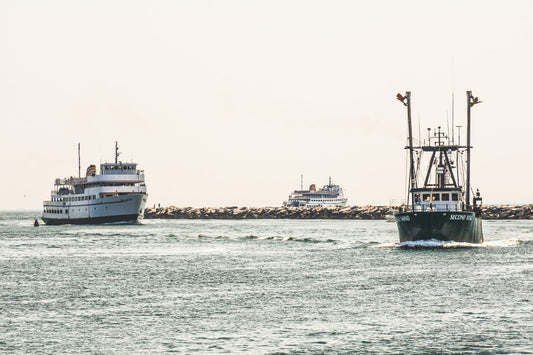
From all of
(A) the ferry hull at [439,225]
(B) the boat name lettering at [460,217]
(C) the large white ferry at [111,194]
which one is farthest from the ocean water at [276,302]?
(C) the large white ferry at [111,194]

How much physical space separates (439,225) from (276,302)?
30.7 m

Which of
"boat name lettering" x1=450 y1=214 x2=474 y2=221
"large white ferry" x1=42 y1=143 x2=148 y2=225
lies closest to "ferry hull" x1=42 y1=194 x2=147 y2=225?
"large white ferry" x1=42 y1=143 x2=148 y2=225

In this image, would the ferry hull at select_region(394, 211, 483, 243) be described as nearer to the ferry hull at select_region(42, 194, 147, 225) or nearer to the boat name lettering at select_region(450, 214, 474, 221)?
the boat name lettering at select_region(450, 214, 474, 221)

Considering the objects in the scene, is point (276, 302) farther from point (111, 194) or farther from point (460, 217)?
point (111, 194)

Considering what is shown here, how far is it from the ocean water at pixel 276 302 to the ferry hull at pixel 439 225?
0.76 meters

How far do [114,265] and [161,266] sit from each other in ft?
12.3

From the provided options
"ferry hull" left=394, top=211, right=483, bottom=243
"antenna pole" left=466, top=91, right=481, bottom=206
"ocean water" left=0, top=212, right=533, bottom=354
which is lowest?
"ocean water" left=0, top=212, right=533, bottom=354

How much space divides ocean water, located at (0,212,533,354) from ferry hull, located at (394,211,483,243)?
30.1 inches

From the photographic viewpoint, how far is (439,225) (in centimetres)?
6606

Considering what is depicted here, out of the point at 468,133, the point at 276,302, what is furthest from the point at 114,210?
the point at 276,302

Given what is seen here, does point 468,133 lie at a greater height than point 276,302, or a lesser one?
greater

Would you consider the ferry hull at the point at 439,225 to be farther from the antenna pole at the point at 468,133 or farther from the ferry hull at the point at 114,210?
the ferry hull at the point at 114,210

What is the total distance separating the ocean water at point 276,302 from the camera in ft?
93.4

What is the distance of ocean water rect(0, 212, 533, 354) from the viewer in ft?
93.4
